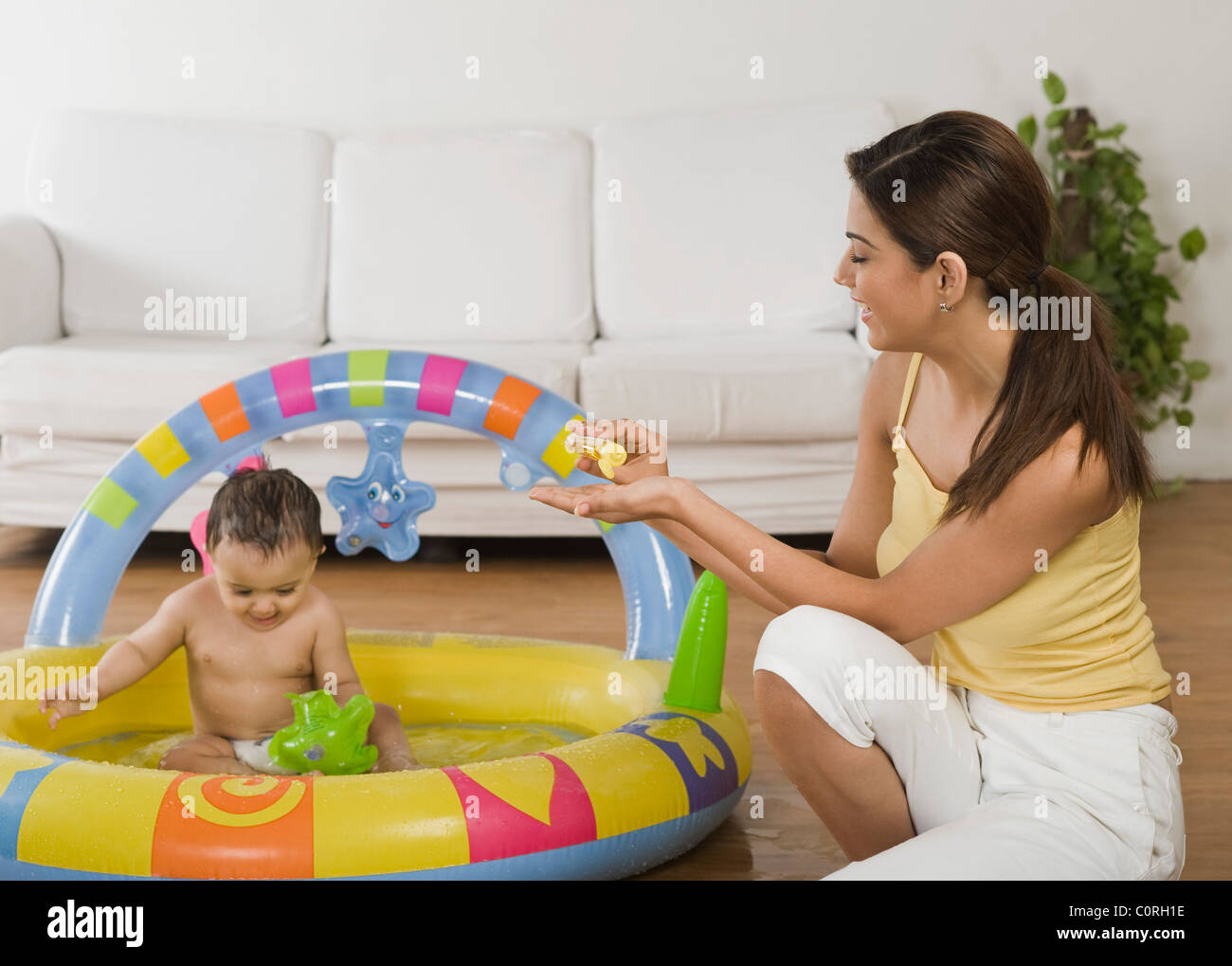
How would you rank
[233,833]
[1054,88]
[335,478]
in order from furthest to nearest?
[1054,88], [335,478], [233,833]

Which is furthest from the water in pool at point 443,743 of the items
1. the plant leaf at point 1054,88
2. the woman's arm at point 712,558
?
the plant leaf at point 1054,88

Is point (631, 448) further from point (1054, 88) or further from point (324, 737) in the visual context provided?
point (1054, 88)

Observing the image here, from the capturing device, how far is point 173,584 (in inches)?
114

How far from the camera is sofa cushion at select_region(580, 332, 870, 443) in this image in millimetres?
2893

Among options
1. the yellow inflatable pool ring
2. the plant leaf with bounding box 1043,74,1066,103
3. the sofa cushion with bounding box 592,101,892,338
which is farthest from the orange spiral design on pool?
the plant leaf with bounding box 1043,74,1066,103

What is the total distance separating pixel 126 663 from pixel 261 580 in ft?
0.72

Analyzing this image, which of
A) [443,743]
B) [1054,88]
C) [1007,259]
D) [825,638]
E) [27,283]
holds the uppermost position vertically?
[1054,88]

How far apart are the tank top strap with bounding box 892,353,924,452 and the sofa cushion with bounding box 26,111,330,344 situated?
90.1 inches

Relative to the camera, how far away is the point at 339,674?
1.86 metres

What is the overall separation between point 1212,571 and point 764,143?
1479 millimetres

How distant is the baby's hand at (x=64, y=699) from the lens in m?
1.75

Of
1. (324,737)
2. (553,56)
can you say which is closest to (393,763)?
(324,737)

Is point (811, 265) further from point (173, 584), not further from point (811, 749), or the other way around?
point (811, 749)

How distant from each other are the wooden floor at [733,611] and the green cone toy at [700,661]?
0.17 meters
